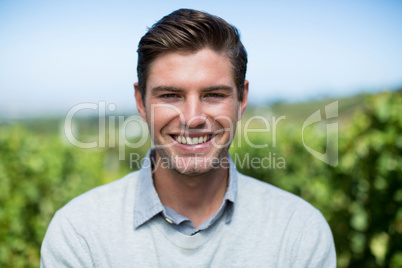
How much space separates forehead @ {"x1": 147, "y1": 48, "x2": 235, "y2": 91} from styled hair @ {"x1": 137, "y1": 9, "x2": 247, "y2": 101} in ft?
0.12

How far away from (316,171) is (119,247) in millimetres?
6904

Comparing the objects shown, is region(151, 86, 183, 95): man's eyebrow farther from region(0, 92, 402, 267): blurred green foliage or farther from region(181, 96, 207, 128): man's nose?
region(0, 92, 402, 267): blurred green foliage

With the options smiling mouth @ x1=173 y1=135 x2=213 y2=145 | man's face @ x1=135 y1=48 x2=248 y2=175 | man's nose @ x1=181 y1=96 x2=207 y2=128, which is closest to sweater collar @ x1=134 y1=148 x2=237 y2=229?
man's face @ x1=135 y1=48 x2=248 y2=175

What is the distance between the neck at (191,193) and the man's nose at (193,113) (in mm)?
354

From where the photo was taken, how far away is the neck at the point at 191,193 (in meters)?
2.32

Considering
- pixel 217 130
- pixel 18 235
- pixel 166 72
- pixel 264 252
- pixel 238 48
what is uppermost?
pixel 238 48

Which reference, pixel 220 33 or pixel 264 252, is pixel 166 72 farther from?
pixel 264 252

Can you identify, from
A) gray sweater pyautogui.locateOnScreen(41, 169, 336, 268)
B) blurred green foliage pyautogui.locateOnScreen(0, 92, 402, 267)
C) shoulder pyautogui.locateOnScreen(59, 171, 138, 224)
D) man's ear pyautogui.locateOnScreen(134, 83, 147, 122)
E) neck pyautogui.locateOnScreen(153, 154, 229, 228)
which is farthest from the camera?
blurred green foliage pyautogui.locateOnScreen(0, 92, 402, 267)

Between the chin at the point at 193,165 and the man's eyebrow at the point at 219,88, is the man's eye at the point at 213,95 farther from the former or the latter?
the chin at the point at 193,165

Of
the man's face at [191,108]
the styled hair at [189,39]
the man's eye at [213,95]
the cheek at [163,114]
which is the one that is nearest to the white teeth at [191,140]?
the man's face at [191,108]

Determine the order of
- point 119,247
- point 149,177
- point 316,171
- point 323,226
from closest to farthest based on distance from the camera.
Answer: point 119,247 < point 323,226 < point 149,177 < point 316,171

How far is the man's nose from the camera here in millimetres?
2111

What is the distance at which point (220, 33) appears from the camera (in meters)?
2.24

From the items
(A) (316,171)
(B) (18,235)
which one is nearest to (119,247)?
(B) (18,235)
